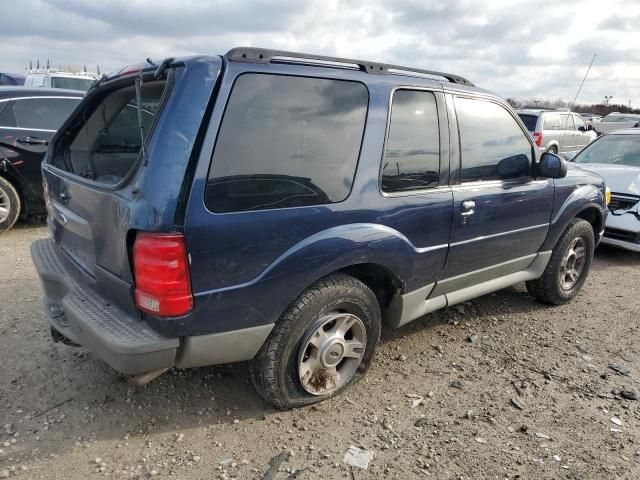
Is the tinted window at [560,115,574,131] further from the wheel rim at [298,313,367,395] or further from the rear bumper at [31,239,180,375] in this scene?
the rear bumper at [31,239,180,375]

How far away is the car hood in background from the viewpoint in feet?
19.3

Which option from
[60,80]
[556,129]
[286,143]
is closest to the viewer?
[286,143]

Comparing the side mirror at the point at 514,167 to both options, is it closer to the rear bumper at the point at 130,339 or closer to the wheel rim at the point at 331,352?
the wheel rim at the point at 331,352

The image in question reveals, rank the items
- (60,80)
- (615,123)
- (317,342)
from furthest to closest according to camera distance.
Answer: (615,123), (60,80), (317,342)

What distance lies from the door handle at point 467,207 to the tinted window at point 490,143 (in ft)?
0.53

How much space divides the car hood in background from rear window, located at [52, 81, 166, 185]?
227 inches

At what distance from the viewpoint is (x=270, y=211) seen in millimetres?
2268

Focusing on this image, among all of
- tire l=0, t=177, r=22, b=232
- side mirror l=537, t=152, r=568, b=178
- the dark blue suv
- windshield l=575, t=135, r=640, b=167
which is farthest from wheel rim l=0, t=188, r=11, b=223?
windshield l=575, t=135, r=640, b=167

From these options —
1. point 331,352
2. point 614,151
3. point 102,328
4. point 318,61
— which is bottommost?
point 331,352

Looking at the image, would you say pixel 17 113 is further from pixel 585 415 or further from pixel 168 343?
pixel 585 415

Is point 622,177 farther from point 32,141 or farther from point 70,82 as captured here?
point 70,82

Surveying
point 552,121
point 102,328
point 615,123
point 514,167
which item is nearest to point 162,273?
point 102,328

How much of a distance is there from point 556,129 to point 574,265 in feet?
36.9

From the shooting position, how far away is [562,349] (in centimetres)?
365
